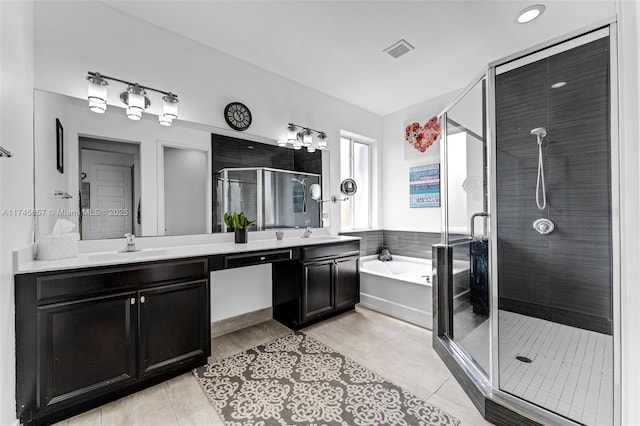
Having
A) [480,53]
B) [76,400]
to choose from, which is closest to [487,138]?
[480,53]

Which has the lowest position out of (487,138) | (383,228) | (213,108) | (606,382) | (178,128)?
(606,382)

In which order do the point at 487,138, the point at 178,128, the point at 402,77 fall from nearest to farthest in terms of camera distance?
1. the point at 487,138
2. the point at 178,128
3. the point at 402,77

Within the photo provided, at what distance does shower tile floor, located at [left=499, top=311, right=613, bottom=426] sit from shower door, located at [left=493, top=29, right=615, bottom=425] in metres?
0.01

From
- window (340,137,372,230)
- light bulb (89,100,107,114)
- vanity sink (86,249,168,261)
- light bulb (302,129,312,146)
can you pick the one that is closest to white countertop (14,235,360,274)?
vanity sink (86,249,168,261)

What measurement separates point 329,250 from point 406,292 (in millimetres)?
948

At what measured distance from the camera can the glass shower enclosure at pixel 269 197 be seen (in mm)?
2633

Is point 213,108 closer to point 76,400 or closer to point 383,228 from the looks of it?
point 76,400

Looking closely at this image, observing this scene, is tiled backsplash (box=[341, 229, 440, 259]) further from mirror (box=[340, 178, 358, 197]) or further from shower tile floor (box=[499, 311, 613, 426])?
shower tile floor (box=[499, 311, 613, 426])

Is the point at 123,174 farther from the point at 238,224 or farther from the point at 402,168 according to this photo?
the point at 402,168

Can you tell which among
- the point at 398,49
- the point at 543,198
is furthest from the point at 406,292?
the point at 398,49

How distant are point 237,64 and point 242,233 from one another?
1.74m

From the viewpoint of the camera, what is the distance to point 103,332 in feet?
5.22

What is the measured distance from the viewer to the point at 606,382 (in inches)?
54.4

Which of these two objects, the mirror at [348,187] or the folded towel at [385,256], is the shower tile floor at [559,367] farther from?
the mirror at [348,187]
